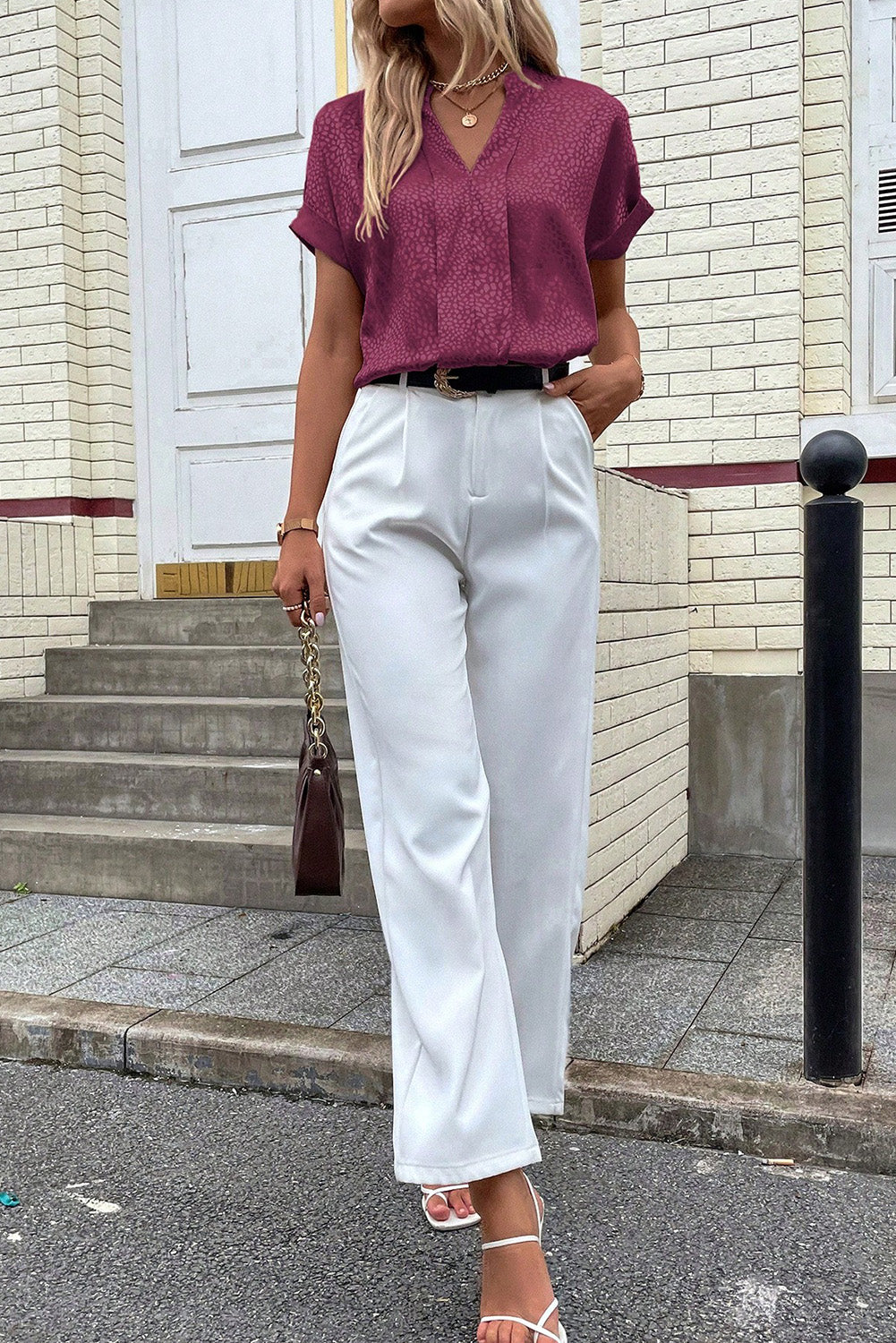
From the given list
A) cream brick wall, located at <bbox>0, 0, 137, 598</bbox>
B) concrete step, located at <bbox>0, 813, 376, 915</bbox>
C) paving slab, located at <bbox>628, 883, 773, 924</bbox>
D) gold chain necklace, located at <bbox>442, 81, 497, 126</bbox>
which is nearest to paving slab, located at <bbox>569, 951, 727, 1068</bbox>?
paving slab, located at <bbox>628, 883, 773, 924</bbox>

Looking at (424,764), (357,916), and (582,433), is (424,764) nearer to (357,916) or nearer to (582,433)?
(582,433)

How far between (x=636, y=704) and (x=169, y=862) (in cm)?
166

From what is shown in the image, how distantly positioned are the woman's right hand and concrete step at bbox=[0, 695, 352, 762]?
2653 millimetres

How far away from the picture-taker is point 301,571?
201cm

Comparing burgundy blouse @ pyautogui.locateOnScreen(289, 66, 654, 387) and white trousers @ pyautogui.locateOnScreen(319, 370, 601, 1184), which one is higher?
burgundy blouse @ pyautogui.locateOnScreen(289, 66, 654, 387)

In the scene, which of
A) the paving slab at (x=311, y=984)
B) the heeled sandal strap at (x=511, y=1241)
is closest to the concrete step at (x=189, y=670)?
the paving slab at (x=311, y=984)

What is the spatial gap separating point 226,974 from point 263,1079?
0.61 meters

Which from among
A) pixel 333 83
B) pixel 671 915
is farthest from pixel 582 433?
pixel 333 83

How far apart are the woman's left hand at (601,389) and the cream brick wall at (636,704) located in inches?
58.1

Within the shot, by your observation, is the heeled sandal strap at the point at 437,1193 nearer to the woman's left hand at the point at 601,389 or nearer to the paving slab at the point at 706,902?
the woman's left hand at the point at 601,389

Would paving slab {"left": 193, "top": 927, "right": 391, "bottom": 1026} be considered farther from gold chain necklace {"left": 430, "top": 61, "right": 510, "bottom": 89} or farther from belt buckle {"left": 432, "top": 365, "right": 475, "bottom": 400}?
gold chain necklace {"left": 430, "top": 61, "right": 510, "bottom": 89}

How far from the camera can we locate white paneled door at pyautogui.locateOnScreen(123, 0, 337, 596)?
581 centimetres

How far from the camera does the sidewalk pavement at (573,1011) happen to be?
259 centimetres

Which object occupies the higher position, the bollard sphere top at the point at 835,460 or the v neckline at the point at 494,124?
the v neckline at the point at 494,124
